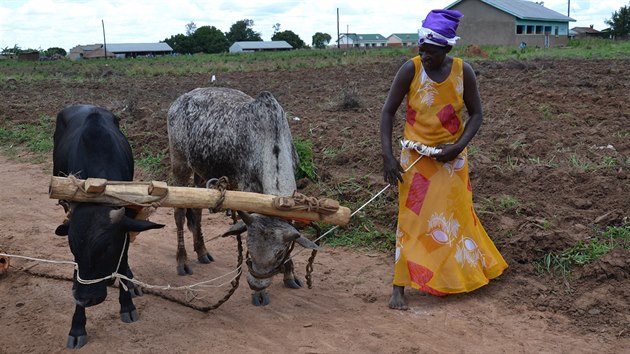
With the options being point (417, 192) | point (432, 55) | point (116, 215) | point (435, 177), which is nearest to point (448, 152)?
point (435, 177)

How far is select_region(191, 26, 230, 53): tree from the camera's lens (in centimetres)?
7375

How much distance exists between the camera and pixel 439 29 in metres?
4.19

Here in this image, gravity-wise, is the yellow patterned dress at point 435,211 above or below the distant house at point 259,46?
below

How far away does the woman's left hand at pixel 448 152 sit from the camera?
4.39 m

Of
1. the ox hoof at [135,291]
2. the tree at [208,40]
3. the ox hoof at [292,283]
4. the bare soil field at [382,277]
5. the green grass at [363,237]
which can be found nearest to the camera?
the bare soil field at [382,277]

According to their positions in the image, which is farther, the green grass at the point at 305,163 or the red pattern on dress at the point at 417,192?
the green grass at the point at 305,163

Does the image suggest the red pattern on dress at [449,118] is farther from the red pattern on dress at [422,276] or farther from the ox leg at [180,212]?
the ox leg at [180,212]

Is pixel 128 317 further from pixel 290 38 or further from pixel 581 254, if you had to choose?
pixel 290 38

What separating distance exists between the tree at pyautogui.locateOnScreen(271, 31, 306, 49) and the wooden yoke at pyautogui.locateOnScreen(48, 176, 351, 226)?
80003 millimetres

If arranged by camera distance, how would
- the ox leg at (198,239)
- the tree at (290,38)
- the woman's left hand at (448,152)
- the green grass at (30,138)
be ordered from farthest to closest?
1. the tree at (290,38)
2. the green grass at (30,138)
3. the ox leg at (198,239)
4. the woman's left hand at (448,152)

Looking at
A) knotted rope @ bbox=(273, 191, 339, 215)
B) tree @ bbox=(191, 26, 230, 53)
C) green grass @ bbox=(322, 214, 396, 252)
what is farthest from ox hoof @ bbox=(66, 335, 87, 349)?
tree @ bbox=(191, 26, 230, 53)

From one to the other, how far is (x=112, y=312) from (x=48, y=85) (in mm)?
19876

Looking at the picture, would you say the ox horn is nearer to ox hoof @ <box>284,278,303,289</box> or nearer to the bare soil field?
the bare soil field

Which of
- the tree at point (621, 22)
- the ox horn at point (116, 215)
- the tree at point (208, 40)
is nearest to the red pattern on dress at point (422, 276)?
the ox horn at point (116, 215)
